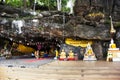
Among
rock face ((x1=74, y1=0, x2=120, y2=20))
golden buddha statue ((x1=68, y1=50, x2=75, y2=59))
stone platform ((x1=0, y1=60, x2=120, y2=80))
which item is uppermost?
rock face ((x1=74, y1=0, x2=120, y2=20))

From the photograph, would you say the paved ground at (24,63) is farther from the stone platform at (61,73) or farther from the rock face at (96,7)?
Result: the rock face at (96,7)

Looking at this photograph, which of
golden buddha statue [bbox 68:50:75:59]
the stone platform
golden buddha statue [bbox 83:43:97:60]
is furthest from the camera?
golden buddha statue [bbox 68:50:75:59]

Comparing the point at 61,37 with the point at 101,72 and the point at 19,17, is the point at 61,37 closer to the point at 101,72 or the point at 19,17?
the point at 19,17

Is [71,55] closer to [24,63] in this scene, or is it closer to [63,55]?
[63,55]

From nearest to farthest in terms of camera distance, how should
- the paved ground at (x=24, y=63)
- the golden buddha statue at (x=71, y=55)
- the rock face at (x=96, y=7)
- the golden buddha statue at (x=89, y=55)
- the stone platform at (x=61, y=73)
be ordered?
the stone platform at (x=61, y=73), the paved ground at (x=24, y=63), the golden buddha statue at (x=89, y=55), the golden buddha statue at (x=71, y=55), the rock face at (x=96, y=7)

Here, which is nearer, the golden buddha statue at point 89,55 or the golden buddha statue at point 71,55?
the golden buddha statue at point 89,55

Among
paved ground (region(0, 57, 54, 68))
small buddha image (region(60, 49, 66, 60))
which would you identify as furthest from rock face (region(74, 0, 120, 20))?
paved ground (region(0, 57, 54, 68))

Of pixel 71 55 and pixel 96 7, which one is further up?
pixel 96 7

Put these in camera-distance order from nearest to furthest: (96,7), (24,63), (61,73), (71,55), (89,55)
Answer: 1. (61,73)
2. (24,63)
3. (89,55)
4. (71,55)
5. (96,7)

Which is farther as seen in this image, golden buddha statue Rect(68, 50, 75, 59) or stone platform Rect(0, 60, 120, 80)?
golden buddha statue Rect(68, 50, 75, 59)

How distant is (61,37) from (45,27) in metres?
0.84

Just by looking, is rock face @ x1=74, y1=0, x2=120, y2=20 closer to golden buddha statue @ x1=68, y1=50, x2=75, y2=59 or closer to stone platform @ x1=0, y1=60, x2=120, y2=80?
golden buddha statue @ x1=68, y1=50, x2=75, y2=59

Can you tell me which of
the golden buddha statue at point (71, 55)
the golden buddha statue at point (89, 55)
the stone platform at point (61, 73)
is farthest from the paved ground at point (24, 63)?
the golden buddha statue at point (89, 55)

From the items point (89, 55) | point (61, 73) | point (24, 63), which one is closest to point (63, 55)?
point (89, 55)
